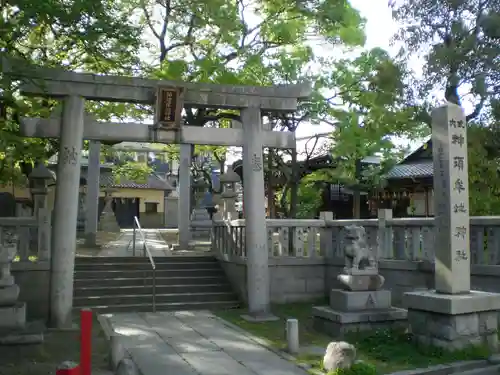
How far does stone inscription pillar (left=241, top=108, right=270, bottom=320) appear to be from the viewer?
11.8 metres

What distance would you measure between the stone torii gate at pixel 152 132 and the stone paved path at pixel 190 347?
1377 mm

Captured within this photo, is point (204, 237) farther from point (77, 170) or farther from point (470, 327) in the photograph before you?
point (470, 327)

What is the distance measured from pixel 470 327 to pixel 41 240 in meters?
9.45

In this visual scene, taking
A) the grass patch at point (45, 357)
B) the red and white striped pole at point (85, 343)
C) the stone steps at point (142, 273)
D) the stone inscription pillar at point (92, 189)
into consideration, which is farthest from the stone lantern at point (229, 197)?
the red and white striped pole at point (85, 343)

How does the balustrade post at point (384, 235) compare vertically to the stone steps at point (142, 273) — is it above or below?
above

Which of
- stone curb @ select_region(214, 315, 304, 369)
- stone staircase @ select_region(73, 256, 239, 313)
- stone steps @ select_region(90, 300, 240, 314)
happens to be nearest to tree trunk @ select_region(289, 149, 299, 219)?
stone staircase @ select_region(73, 256, 239, 313)

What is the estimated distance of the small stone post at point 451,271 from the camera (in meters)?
8.21

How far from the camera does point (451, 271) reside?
852 centimetres

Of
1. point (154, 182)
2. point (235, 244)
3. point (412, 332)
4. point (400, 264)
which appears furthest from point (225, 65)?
point (154, 182)

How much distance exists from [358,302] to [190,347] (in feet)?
10.9

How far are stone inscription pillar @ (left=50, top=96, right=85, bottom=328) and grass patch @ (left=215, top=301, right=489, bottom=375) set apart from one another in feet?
11.9

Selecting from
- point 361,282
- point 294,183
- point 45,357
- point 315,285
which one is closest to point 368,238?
point 315,285

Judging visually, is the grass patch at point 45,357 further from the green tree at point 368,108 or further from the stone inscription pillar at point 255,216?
the green tree at point 368,108

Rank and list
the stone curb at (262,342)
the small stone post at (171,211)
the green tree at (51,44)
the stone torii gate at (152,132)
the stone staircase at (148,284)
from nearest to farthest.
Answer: the stone curb at (262,342)
the green tree at (51,44)
the stone torii gate at (152,132)
the stone staircase at (148,284)
the small stone post at (171,211)
